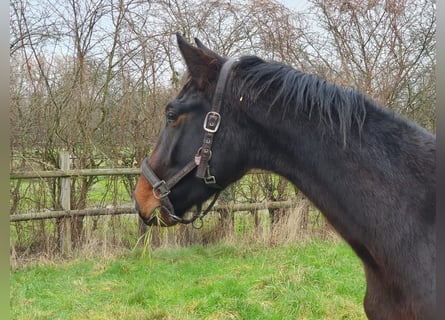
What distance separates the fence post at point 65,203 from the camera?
20.7ft

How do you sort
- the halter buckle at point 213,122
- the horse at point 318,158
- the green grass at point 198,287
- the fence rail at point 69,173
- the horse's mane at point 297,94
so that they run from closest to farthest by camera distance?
1. the horse at point 318,158
2. the horse's mane at point 297,94
3. the halter buckle at point 213,122
4. the green grass at point 198,287
5. the fence rail at point 69,173

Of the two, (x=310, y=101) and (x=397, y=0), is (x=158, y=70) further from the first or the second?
(x=310, y=101)

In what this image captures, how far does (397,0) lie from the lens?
24.0ft

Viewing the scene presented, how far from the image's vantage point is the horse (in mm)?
1692

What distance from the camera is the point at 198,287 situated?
465 centimetres

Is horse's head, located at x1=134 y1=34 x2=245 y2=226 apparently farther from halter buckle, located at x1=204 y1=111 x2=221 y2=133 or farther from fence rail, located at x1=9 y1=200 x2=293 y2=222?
fence rail, located at x1=9 y1=200 x2=293 y2=222

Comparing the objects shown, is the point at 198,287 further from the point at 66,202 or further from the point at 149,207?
the point at 66,202

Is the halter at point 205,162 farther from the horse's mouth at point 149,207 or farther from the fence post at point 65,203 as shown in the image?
the fence post at point 65,203

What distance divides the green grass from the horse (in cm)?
213

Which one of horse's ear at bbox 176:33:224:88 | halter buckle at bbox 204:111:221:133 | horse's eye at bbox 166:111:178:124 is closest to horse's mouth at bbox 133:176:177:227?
horse's eye at bbox 166:111:178:124

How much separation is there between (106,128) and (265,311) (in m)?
4.35

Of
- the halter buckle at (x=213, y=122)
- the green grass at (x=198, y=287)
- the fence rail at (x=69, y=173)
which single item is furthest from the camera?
the fence rail at (x=69, y=173)

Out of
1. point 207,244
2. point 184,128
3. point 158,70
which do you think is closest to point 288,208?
point 207,244

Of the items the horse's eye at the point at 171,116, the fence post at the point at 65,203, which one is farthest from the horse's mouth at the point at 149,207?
the fence post at the point at 65,203
